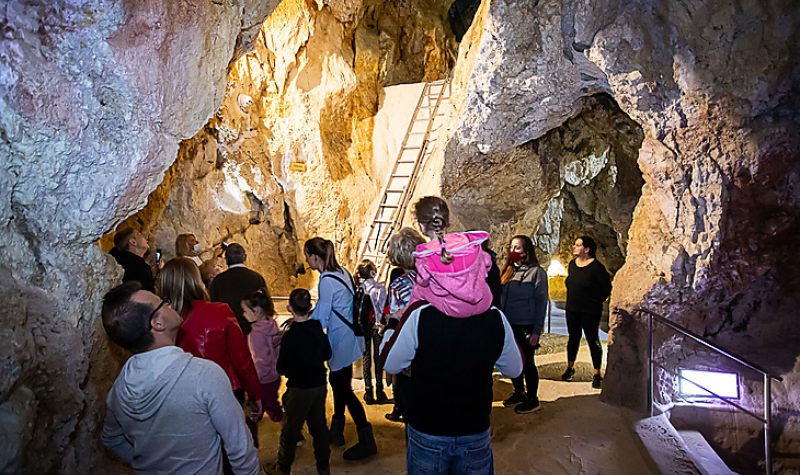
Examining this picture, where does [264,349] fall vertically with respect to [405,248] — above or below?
below

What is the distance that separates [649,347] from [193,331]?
12.3ft

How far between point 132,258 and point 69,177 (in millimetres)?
1367

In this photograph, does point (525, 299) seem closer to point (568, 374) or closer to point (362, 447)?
point (568, 374)

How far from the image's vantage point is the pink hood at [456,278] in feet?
7.26

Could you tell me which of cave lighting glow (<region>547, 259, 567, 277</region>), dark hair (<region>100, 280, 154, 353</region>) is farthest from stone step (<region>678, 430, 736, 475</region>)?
cave lighting glow (<region>547, 259, 567, 277</region>)

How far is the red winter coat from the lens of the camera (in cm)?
302

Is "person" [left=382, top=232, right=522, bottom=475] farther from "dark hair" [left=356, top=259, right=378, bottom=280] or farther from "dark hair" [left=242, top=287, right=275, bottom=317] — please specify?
"dark hair" [left=356, top=259, right=378, bottom=280]

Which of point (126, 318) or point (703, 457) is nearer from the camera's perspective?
point (126, 318)

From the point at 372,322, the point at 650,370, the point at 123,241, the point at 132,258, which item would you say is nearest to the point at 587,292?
the point at 650,370

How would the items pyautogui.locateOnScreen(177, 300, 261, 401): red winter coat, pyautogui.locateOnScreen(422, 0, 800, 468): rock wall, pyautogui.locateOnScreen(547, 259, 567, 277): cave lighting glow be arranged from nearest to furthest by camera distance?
pyautogui.locateOnScreen(177, 300, 261, 401): red winter coat, pyautogui.locateOnScreen(422, 0, 800, 468): rock wall, pyautogui.locateOnScreen(547, 259, 567, 277): cave lighting glow

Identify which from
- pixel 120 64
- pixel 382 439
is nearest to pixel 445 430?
pixel 382 439

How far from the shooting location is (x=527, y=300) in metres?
4.87

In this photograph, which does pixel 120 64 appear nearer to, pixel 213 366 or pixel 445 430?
pixel 213 366

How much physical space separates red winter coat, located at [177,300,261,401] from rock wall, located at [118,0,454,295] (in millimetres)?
6136
